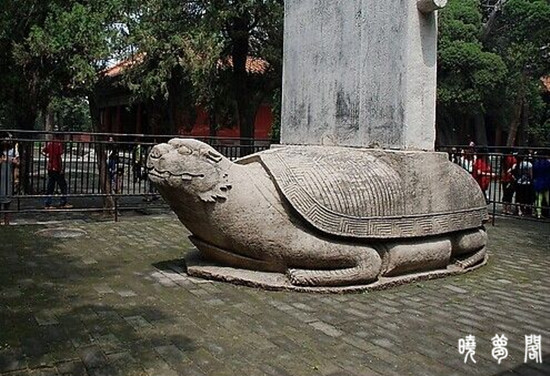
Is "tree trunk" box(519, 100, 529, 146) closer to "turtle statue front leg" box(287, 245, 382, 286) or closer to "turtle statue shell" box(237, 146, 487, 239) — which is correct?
"turtle statue shell" box(237, 146, 487, 239)

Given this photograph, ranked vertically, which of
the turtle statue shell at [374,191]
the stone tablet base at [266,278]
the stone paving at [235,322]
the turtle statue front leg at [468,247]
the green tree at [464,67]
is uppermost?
the green tree at [464,67]

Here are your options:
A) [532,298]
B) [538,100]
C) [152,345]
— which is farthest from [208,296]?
[538,100]

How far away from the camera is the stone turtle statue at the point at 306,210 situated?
5051 mm

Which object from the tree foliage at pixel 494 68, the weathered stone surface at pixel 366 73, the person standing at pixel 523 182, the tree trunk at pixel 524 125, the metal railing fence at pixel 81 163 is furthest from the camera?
the tree trunk at pixel 524 125

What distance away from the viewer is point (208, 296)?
4.82 meters

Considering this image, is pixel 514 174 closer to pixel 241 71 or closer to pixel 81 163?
pixel 241 71

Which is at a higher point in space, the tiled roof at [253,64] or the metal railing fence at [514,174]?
the tiled roof at [253,64]

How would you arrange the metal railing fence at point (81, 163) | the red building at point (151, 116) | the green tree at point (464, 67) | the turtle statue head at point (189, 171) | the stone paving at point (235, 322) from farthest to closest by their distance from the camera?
the green tree at point (464, 67) < the red building at point (151, 116) < the metal railing fence at point (81, 163) < the turtle statue head at point (189, 171) < the stone paving at point (235, 322)

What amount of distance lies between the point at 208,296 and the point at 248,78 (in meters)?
10.6

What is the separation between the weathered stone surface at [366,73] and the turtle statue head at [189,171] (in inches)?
73.0

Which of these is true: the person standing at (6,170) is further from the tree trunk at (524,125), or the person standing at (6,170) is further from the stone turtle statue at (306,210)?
the tree trunk at (524,125)

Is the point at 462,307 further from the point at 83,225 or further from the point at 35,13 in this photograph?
the point at 35,13

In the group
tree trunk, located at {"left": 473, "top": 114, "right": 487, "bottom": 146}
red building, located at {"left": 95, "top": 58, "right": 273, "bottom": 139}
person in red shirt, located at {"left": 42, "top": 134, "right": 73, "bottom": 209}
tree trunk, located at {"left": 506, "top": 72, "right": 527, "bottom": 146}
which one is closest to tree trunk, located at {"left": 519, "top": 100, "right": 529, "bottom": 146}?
tree trunk, located at {"left": 506, "top": 72, "right": 527, "bottom": 146}

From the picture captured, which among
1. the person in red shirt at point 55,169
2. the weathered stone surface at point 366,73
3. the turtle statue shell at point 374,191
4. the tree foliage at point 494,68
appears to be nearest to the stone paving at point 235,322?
the turtle statue shell at point 374,191
